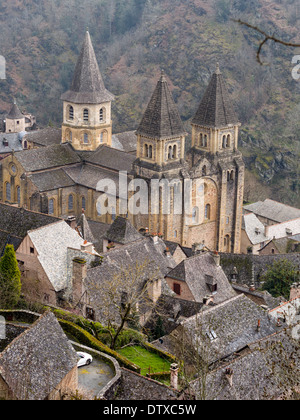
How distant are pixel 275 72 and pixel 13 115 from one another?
43575mm

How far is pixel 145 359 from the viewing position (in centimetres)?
3466

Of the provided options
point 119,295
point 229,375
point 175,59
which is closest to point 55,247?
point 119,295

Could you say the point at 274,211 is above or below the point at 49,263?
below

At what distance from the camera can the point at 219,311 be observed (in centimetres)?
3825

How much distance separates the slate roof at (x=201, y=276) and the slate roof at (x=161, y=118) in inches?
526

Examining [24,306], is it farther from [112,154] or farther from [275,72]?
[275,72]

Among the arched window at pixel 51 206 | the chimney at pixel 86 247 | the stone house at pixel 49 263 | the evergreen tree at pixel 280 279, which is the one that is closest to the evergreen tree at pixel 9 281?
the stone house at pixel 49 263

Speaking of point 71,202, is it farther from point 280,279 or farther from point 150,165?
point 280,279

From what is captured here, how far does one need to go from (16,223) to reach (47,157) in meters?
17.7

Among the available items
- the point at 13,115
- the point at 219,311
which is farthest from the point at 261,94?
the point at 219,311

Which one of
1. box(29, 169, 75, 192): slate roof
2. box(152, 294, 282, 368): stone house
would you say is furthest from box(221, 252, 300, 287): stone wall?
box(29, 169, 75, 192): slate roof

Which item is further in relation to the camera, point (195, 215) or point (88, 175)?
point (88, 175)

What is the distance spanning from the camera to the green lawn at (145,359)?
33.7m

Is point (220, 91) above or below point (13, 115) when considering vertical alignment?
above
